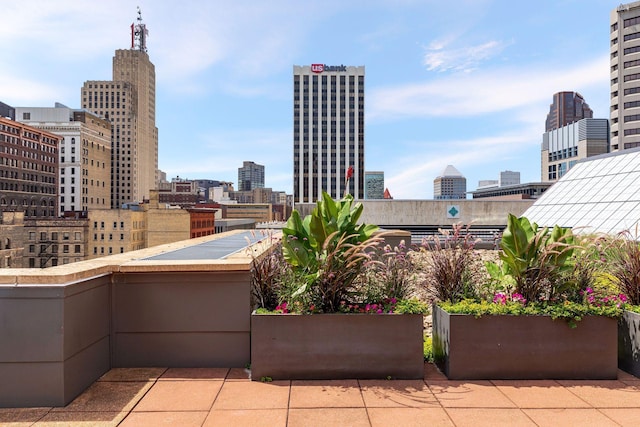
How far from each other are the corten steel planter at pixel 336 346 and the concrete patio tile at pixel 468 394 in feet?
0.99

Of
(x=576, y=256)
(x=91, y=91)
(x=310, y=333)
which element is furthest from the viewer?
(x=91, y=91)

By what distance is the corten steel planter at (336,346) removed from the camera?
4180 mm

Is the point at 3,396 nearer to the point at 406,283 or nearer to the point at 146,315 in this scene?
the point at 146,315

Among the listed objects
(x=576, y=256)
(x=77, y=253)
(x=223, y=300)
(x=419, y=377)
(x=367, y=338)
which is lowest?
(x=77, y=253)

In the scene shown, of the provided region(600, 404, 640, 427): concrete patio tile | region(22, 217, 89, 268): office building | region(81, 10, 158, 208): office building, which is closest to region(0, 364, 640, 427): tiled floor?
region(600, 404, 640, 427): concrete patio tile

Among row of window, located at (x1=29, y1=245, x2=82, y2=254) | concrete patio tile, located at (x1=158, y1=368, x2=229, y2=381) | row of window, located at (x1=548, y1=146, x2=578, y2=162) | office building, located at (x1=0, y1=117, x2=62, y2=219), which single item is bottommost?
row of window, located at (x1=29, y1=245, x2=82, y2=254)

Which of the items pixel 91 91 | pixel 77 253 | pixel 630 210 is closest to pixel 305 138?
pixel 77 253

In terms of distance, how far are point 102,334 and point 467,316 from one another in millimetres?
3974

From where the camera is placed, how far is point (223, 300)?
14.8 ft

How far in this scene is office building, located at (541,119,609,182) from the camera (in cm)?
14188

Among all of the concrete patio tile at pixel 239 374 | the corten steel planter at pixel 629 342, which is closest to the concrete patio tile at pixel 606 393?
the corten steel planter at pixel 629 342

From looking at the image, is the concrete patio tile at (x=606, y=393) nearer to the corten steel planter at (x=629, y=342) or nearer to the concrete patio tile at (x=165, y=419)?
the corten steel planter at (x=629, y=342)

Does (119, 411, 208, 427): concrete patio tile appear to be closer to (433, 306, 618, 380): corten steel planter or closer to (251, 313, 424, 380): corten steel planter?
(251, 313, 424, 380): corten steel planter

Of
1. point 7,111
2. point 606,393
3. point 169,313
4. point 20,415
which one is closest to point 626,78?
point 606,393
